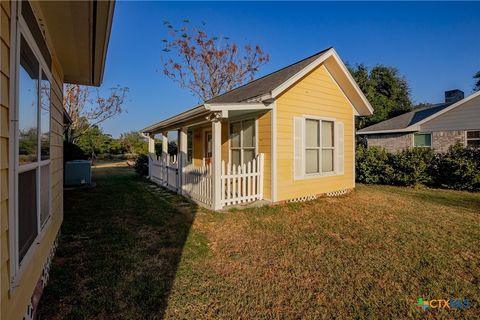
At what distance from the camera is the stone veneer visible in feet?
42.4

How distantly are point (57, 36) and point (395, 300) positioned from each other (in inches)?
203

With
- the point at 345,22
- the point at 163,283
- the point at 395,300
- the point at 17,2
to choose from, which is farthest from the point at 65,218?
the point at 345,22

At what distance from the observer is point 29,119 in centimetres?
230

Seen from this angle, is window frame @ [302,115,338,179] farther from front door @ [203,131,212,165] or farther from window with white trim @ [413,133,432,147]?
window with white trim @ [413,133,432,147]

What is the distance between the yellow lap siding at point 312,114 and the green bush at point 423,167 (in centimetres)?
319

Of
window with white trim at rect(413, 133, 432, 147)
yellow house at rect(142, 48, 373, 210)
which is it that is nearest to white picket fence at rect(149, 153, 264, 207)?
yellow house at rect(142, 48, 373, 210)

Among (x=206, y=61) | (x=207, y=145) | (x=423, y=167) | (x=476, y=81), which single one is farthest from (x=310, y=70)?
(x=476, y=81)

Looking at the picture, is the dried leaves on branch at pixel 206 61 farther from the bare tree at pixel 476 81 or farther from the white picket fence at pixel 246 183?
the bare tree at pixel 476 81

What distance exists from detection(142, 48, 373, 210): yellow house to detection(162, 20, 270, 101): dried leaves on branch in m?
12.3

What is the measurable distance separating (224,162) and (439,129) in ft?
45.1

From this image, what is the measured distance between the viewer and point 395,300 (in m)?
2.60

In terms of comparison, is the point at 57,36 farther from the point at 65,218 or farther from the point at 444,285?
the point at 444,285

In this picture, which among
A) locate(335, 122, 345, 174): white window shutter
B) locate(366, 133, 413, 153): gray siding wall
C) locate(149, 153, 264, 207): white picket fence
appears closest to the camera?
locate(149, 153, 264, 207): white picket fence

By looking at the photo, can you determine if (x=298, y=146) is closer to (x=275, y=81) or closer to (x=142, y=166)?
(x=275, y=81)
